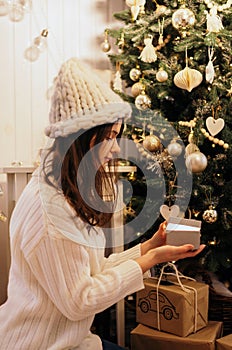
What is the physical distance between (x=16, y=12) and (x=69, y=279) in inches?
62.7

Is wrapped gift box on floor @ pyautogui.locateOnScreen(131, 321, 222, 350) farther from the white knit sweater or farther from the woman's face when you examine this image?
the woman's face

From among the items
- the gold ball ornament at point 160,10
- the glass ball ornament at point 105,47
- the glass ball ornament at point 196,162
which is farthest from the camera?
the glass ball ornament at point 105,47

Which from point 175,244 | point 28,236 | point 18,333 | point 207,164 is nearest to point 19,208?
point 28,236

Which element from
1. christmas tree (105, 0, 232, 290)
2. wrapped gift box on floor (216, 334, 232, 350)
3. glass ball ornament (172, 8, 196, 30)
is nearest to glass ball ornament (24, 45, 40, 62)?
christmas tree (105, 0, 232, 290)

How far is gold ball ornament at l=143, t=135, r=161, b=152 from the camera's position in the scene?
6.49 ft

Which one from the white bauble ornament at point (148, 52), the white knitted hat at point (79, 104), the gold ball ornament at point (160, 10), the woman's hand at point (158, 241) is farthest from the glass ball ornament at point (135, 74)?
the white knitted hat at point (79, 104)

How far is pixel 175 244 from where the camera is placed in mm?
1369

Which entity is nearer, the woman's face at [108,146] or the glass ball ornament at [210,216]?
the woman's face at [108,146]

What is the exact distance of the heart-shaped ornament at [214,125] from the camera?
1.90 metres

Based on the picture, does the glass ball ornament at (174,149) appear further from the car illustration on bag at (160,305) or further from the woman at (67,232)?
the woman at (67,232)

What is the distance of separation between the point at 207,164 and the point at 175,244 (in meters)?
0.73

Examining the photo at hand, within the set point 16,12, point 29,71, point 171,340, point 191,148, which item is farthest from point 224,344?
point 16,12

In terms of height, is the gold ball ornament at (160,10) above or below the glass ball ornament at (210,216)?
above

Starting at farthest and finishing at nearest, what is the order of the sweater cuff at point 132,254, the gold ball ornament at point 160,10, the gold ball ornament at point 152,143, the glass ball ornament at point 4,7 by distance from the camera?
the glass ball ornament at point 4,7, the gold ball ornament at point 160,10, the gold ball ornament at point 152,143, the sweater cuff at point 132,254
